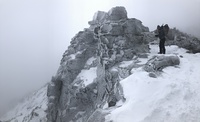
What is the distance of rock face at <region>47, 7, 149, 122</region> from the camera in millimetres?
30953

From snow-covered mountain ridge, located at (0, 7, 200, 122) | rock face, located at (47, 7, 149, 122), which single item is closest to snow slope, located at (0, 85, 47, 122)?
snow-covered mountain ridge, located at (0, 7, 200, 122)

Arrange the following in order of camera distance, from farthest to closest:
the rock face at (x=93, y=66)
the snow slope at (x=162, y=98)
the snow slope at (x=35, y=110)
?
A: 1. the snow slope at (x=35, y=110)
2. the rock face at (x=93, y=66)
3. the snow slope at (x=162, y=98)

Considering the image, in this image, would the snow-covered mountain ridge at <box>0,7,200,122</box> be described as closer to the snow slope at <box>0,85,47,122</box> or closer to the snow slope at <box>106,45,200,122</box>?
the snow slope at <box>106,45,200,122</box>

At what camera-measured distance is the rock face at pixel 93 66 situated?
31.0 m

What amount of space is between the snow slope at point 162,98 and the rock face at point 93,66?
16.5 feet

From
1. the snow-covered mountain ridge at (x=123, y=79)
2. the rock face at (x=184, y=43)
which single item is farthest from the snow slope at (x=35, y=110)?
the rock face at (x=184, y=43)

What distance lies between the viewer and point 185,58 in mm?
28172

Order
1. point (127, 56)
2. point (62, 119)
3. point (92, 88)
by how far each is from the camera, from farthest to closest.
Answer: point (62, 119)
point (92, 88)
point (127, 56)

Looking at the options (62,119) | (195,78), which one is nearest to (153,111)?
(195,78)

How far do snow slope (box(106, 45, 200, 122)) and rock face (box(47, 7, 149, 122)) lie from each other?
5.03 m

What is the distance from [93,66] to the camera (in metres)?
38.5

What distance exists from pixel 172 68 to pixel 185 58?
4520 mm

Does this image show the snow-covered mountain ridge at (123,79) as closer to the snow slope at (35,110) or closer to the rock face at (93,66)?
the rock face at (93,66)

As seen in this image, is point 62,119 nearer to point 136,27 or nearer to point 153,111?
point 136,27
